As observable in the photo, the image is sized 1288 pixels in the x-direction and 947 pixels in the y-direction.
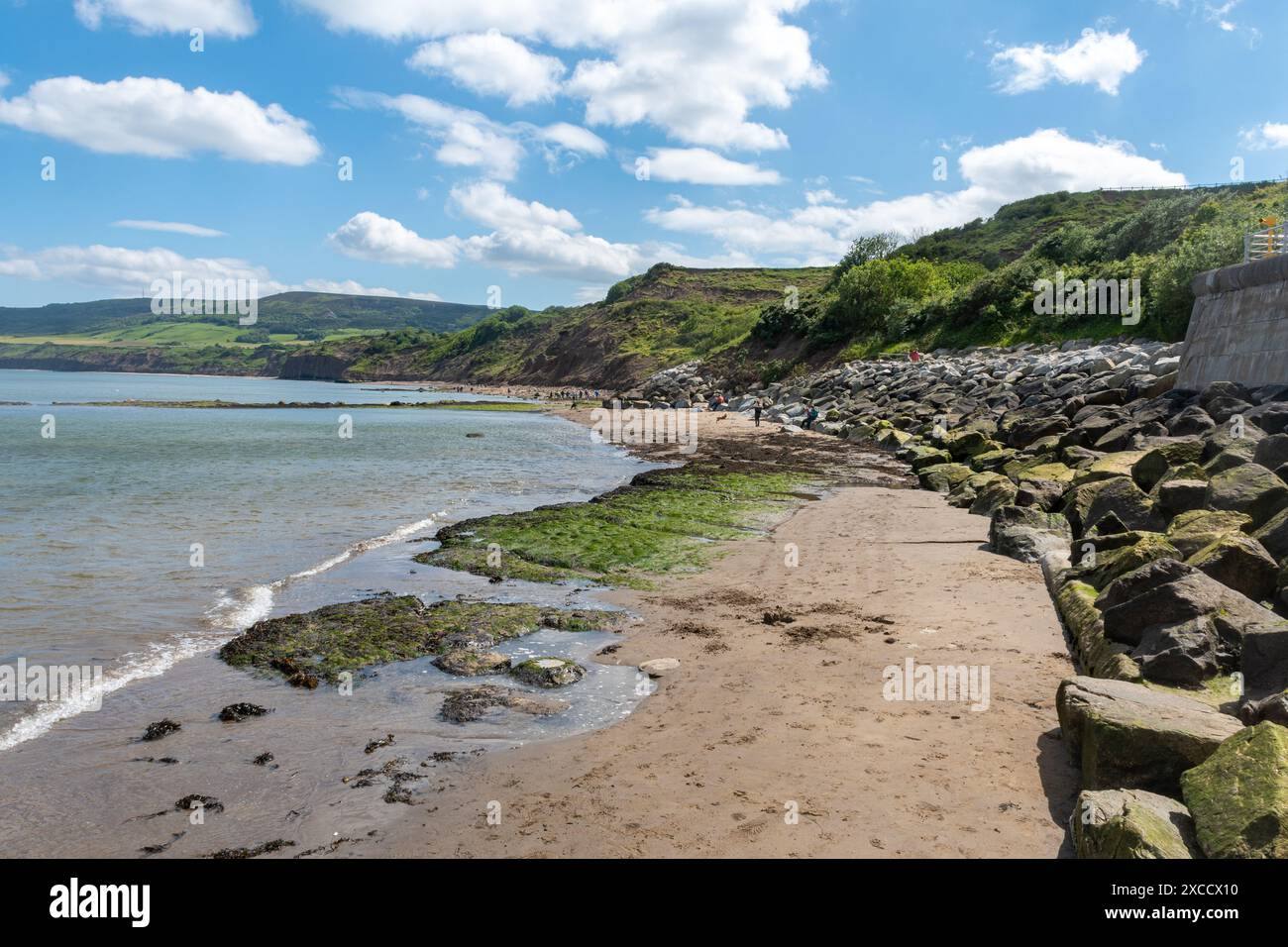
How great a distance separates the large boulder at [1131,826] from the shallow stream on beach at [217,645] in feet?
13.9

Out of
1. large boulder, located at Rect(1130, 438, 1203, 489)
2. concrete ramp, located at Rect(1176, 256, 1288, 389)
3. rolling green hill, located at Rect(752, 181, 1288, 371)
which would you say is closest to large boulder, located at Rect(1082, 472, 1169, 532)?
large boulder, located at Rect(1130, 438, 1203, 489)

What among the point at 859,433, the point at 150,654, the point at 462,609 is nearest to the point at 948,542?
the point at 462,609

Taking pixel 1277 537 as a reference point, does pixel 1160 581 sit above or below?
below

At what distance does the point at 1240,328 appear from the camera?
2114 centimetres

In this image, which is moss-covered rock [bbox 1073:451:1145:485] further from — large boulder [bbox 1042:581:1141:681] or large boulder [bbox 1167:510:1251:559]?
large boulder [bbox 1042:581:1141:681]

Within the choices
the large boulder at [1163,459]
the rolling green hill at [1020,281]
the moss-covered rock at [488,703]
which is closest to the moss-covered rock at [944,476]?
the large boulder at [1163,459]

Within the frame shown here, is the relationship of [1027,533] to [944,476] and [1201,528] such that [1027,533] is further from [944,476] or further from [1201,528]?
[944,476]

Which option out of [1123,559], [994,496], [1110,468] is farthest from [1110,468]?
[1123,559]

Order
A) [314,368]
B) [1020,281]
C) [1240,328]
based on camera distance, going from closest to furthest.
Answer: [1240,328] < [1020,281] < [314,368]

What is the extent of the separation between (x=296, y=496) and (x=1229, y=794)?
23733mm

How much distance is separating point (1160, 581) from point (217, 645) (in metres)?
10.9

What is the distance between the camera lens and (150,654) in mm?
10039
